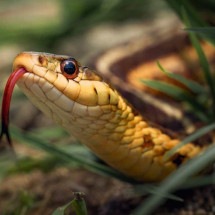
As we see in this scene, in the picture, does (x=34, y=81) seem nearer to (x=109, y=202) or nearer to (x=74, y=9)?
(x=109, y=202)

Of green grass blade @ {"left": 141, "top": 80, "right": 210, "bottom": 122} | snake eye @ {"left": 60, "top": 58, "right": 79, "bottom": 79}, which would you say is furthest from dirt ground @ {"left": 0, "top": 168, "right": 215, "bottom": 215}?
snake eye @ {"left": 60, "top": 58, "right": 79, "bottom": 79}

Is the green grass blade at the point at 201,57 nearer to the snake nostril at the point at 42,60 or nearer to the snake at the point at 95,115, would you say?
the snake at the point at 95,115

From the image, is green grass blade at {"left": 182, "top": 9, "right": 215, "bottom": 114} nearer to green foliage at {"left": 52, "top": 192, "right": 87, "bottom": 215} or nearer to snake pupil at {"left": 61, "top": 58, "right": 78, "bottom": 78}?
snake pupil at {"left": 61, "top": 58, "right": 78, "bottom": 78}

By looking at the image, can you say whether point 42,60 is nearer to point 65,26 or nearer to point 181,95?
point 181,95

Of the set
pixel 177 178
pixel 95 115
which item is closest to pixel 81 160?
pixel 95 115

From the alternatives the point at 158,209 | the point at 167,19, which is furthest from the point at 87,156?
the point at 167,19

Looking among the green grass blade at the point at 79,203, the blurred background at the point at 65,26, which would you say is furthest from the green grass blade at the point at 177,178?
the blurred background at the point at 65,26
